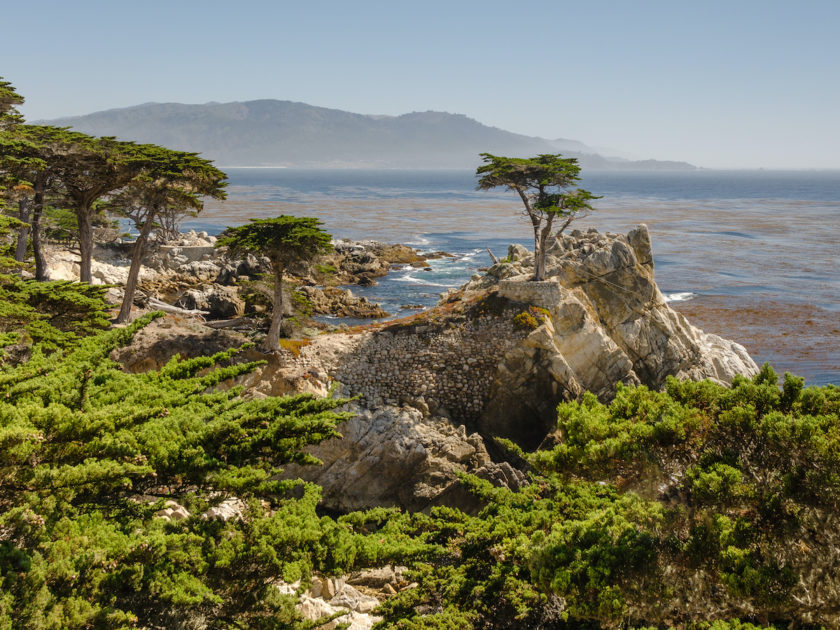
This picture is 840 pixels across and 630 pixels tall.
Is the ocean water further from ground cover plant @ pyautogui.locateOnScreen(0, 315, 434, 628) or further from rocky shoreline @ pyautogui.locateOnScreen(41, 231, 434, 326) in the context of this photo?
ground cover plant @ pyautogui.locateOnScreen(0, 315, 434, 628)

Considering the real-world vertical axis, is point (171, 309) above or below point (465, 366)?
above

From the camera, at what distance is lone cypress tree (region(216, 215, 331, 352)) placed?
19547 mm

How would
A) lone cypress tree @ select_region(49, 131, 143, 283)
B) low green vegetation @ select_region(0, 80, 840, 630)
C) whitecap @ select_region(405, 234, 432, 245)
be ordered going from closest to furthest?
1. low green vegetation @ select_region(0, 80, 840, 630)
2. lone cypress tree @ select_region(49, 131, 143, 283)
3. whitecap @ select_region(405, 234, 432, 245)

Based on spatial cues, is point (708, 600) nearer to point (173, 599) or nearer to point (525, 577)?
point (525, 577)

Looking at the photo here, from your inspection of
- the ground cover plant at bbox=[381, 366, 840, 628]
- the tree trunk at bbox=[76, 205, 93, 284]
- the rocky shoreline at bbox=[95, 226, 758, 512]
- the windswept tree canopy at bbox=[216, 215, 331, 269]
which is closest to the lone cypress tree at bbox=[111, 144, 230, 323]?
the tree trunk at bbox=[76, 205, 93, 284]

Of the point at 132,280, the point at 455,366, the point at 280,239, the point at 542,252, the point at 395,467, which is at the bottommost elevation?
the point at 395,467

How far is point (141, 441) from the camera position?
8023mm

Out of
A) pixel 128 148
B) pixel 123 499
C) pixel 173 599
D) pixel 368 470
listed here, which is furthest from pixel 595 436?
pixel 128 148

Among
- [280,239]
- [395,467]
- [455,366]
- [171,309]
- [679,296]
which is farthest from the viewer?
[679,296]

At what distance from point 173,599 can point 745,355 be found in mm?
28779

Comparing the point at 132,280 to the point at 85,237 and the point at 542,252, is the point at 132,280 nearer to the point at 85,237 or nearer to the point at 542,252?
the point at 85,237

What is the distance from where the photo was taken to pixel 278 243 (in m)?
19.7

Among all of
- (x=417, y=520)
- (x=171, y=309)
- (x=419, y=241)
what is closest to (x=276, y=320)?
(x=417, y=520)

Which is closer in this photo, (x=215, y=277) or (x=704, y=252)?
(x=215, y=277)
